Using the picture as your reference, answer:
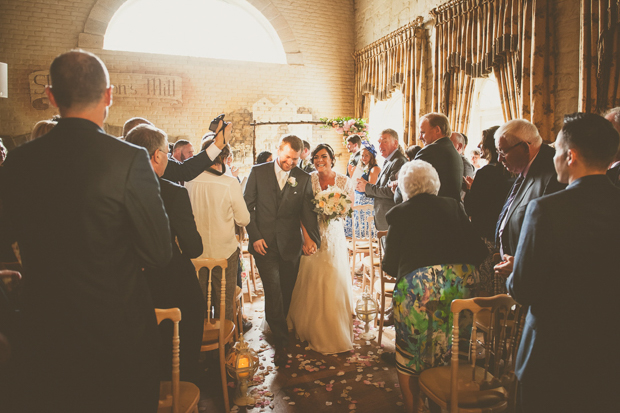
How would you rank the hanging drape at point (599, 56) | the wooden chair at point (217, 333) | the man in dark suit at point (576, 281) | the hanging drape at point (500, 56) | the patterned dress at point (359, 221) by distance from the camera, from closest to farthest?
the man in dark suit at point (576, 281) → the wooden chair at point (217, 333) → the hanging drape at point (599, 56) → the patterned dress at point (359, 221) → the hanging drape at point (500, 56)

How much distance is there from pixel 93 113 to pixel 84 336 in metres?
0.73

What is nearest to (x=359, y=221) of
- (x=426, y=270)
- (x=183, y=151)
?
(x=183, y=151)

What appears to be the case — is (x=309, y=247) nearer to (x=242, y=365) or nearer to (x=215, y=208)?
(x=215, y=208)

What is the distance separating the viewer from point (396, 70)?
845cm

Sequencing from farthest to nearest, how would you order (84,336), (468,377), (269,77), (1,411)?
(269,77) < (468,377) < (1,411) < (84,336)

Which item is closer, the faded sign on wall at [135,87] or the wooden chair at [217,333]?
the wooden chair at [217,333]

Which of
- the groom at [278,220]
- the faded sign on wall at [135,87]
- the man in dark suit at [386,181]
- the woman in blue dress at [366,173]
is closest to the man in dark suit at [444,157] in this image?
the man in dark suit at [386,181]

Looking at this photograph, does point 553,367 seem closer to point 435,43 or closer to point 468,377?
point 468,377

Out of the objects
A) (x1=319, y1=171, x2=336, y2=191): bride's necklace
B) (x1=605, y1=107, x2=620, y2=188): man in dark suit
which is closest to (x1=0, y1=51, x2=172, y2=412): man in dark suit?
(x1=605, y1=107, x2=620, y2=188): man in dark suit

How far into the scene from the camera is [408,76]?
8031 millimetres

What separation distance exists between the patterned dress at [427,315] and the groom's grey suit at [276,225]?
1.33m

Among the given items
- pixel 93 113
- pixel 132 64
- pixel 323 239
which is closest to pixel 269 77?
pixel 132 64

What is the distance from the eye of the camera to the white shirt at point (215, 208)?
2918 millimetres

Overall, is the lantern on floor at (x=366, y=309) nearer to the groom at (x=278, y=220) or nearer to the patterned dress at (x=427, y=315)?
the groom at (x=278, y=220)
